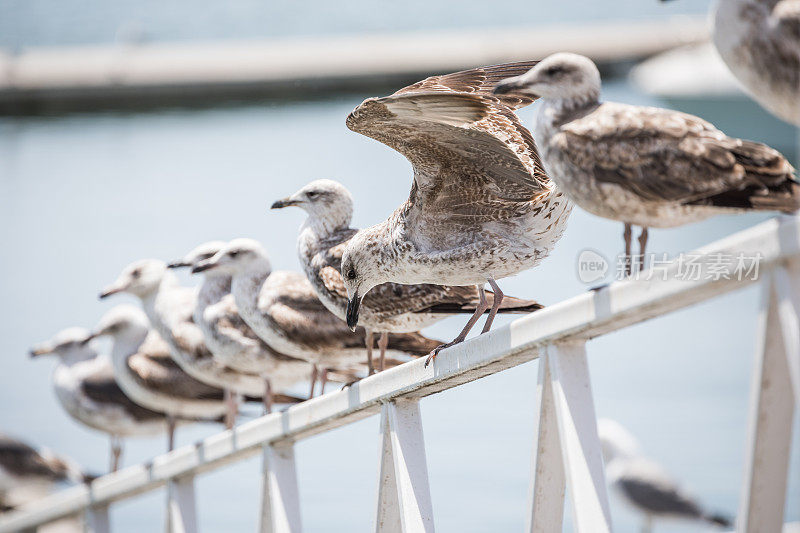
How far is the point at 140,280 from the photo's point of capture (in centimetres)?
685

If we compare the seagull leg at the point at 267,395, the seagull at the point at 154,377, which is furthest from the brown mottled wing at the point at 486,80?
the seagull at the point at 154,377

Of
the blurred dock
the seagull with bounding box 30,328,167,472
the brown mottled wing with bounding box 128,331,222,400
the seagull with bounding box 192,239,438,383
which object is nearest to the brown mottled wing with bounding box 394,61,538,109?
the seagull with bounding box 192,239,438,383

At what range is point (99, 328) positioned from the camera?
7.09 meters

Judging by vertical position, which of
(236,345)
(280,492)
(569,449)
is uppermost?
(236,345)

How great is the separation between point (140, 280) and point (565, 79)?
13.5 feet

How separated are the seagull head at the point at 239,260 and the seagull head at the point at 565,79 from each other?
2708mm

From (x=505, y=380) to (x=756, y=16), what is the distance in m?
13.5

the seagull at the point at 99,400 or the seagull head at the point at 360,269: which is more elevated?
the seagull at the point at 99,400

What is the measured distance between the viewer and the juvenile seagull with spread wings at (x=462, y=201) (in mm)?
3822

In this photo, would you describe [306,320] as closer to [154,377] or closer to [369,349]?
[369,349]

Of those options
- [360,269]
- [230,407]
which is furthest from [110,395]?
[360,269]

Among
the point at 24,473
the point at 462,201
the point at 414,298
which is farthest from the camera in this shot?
the point at 24,473

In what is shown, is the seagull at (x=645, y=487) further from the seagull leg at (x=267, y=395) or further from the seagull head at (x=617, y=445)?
the seagull leg at (x=267, y=395)

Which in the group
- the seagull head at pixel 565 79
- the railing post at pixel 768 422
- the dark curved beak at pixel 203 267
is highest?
the dark curved beak at pixel 203 267
